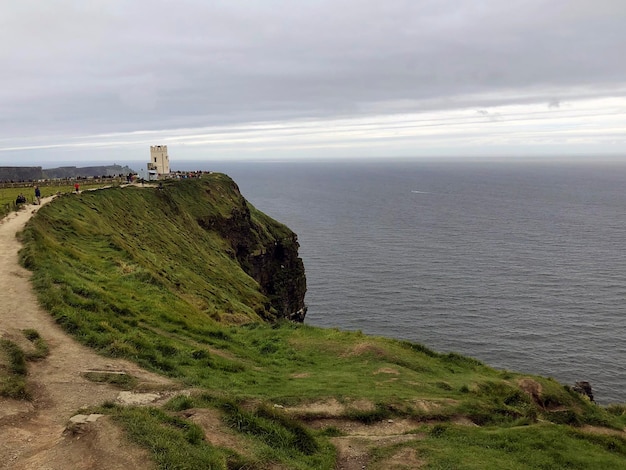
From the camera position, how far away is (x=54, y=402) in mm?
17109

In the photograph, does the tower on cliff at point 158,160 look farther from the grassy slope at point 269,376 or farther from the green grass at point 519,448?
the green grass at point 519,448

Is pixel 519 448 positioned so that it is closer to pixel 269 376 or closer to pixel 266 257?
pixel 269 376

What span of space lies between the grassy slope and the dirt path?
79cm

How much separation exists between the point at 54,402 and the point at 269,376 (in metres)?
11.1

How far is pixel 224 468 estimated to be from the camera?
13.5 m

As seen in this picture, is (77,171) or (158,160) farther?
(77,171)

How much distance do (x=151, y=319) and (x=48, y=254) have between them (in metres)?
10.3

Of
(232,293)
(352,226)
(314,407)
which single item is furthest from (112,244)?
(352,226)

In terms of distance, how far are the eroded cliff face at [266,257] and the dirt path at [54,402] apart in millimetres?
49850

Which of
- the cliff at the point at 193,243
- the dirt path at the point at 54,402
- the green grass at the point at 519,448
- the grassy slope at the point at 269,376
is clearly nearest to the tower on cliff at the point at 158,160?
the cliff at the point at 193,243

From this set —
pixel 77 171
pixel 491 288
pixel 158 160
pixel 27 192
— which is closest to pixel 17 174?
pixel 158 160

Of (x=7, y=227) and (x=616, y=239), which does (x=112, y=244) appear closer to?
(x=7, y=227)

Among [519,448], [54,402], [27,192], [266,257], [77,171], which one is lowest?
[266,257]

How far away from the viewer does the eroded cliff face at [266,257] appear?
7875 centimetres
